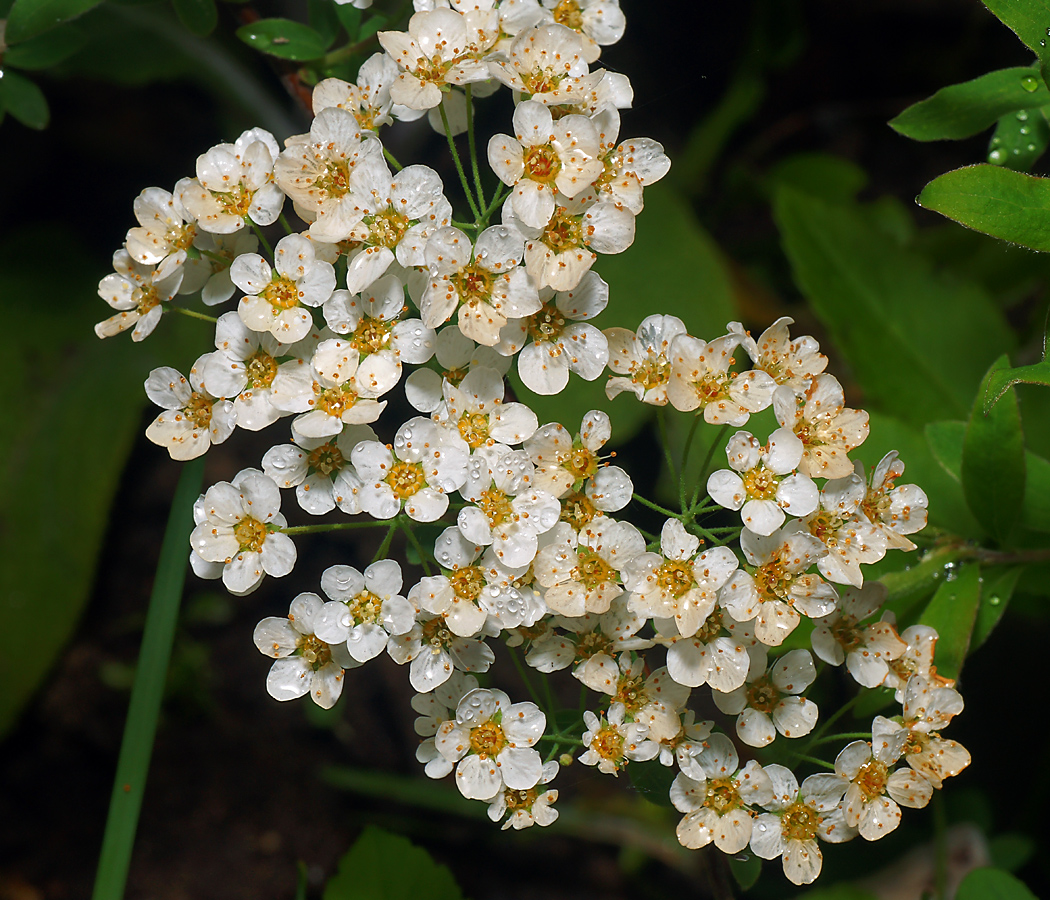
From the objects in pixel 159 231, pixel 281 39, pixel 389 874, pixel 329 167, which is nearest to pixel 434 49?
pixel 329 167

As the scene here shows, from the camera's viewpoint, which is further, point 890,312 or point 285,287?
point 890,312

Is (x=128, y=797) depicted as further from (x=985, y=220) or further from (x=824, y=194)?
(x=824, y=194)

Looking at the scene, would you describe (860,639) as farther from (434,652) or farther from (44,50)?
(44,50)

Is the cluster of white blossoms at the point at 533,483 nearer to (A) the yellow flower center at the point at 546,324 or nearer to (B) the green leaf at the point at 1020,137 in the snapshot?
(A) the yellow flower center at the point at 546,324

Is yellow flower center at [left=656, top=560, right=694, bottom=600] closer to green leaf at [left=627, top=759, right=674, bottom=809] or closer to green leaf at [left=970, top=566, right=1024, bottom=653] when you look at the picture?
green leaf at [left=627, top=759, right=674, bottom=809]

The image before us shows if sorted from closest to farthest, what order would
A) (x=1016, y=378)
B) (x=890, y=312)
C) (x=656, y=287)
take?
(x=1016, y=378) → (x=656, y=287) → (x=890, y=312)

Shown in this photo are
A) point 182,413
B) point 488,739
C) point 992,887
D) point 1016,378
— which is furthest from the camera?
point 992,887

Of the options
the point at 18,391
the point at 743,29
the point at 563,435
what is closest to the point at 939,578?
the point at 563,435
